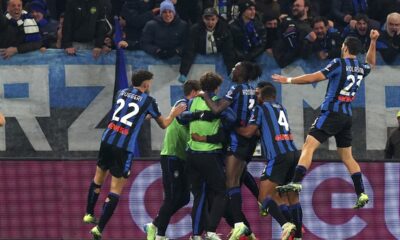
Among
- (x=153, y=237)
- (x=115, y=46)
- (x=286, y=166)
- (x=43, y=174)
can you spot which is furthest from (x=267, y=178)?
(x=115, y=46)

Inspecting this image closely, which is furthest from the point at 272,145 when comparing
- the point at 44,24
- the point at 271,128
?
the point at 44,24

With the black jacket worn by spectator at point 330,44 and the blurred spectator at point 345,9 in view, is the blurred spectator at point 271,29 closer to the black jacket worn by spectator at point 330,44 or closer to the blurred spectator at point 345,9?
the black jacket worn by spectator at point 330,44

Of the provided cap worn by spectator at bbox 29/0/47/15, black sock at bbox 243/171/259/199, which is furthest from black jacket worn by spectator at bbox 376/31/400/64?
cap worn by spectator at bbox 29/0/47/15

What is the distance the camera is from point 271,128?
18.5m

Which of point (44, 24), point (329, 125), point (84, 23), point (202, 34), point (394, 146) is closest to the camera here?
point (329, 125)

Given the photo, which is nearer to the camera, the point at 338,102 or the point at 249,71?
the point at 249,71

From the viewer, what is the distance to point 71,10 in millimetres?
22625

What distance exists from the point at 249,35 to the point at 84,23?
2.63 metres

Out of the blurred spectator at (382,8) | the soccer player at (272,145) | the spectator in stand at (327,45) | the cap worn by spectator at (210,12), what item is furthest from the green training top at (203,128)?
the blurred spectator at (382,8)

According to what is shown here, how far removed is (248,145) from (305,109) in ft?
13.7

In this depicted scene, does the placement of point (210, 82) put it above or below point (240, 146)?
above

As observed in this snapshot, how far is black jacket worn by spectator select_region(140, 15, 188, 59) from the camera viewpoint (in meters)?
22.5

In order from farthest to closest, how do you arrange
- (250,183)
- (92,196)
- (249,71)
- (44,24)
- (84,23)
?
(44,24)
(84,23)
(250,183)
(92,196)
(249,71)

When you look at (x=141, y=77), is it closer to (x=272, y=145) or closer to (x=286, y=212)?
(x=272, y=145)
